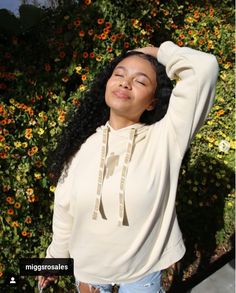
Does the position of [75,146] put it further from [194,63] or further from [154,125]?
[194,63]

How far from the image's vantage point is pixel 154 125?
1429 mm

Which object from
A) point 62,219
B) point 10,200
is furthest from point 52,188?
point 62,219

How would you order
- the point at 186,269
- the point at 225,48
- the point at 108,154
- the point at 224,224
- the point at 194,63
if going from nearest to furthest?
the point at 194,63 < the point at 108,154 < the point at 186,269 < the point at 224,224 < the point at 225,48

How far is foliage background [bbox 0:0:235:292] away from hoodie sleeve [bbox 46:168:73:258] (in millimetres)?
413

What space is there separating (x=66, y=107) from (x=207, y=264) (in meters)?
1.83

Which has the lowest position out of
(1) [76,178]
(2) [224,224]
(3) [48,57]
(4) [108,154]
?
(2) [224,224]

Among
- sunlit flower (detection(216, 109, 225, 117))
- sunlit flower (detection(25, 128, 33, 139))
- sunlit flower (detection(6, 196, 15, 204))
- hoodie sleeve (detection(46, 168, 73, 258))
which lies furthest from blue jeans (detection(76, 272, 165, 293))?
sunlit flower (detection(216, 109, 225, 117))

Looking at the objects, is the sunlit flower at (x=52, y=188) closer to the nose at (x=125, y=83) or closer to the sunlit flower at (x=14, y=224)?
the sunlit flower at (x=14, y=224)

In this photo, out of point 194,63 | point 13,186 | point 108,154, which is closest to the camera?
point 194,63

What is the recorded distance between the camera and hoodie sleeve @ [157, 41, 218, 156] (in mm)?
1238

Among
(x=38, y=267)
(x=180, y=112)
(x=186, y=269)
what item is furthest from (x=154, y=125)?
(x=186, y=269)

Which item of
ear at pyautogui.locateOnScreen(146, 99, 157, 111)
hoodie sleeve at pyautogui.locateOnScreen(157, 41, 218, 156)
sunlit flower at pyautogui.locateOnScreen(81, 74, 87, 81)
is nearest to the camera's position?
hoodie sleeve at pyautogui.locateOnScreen(157, 41, 218, 156)

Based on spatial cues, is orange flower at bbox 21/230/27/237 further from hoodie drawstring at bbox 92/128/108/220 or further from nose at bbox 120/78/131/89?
nose at bbox 120/78/131/89

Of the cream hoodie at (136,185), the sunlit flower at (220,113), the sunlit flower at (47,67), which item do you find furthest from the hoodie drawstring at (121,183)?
the sunlit flower at (220,113)
